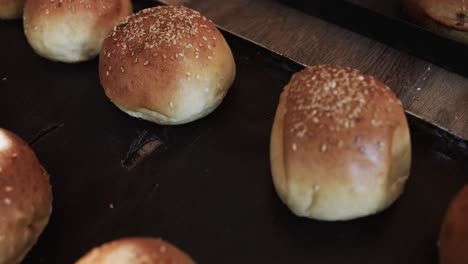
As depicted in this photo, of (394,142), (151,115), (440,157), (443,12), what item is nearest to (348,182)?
(394,142)

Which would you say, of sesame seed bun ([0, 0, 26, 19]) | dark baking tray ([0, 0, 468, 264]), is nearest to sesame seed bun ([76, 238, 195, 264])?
dark baking tray ([0, 0, 468, 264])

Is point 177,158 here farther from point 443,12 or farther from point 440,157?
point 443,12

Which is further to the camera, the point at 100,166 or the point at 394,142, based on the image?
the point at 100,166

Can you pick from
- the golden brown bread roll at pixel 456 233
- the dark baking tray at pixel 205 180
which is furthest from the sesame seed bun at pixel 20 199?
the golden brown bread roll at pixel 456 233

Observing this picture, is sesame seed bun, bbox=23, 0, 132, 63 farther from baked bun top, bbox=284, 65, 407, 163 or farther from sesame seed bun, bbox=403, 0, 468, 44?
sesame seed bun, bbox=403, 0, 468, 44

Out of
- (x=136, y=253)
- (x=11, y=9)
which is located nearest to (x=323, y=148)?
(x=136, y=253)

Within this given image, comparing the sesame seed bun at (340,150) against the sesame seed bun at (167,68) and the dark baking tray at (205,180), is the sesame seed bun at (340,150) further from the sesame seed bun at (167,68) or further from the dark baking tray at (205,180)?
the sesame seed bun at (167,68)
